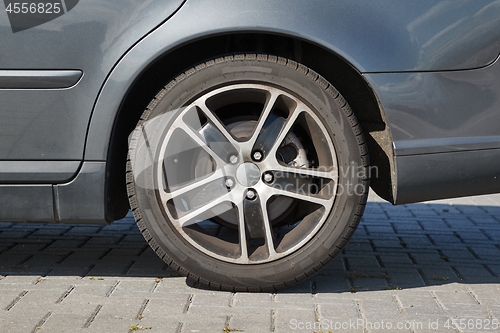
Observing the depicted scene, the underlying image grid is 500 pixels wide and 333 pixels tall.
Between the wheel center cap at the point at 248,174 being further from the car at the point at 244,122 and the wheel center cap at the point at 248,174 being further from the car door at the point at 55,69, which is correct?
the car door at the point at 55,69

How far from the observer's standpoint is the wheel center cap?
2973mm

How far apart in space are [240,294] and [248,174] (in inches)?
20.9

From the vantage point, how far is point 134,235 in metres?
4.19

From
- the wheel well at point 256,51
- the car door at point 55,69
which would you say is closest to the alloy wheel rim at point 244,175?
the wheel well at point 256,51

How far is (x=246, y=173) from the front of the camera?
2973mm

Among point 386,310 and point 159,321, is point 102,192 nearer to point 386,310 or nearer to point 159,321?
point 159,321

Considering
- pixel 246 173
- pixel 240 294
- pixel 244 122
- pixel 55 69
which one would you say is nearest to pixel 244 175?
pixel 246 173

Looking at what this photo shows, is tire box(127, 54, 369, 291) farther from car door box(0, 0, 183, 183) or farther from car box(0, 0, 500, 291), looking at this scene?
car door box(0, 0, 183, 183)

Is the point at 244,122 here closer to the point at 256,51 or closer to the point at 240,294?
the point at 256,51

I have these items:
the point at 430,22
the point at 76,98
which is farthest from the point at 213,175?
the point at 430,22

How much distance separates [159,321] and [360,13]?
1.46 m

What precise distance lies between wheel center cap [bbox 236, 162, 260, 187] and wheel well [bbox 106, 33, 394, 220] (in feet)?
1.63

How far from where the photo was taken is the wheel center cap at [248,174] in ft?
9.75

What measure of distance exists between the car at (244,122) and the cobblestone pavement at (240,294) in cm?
19
